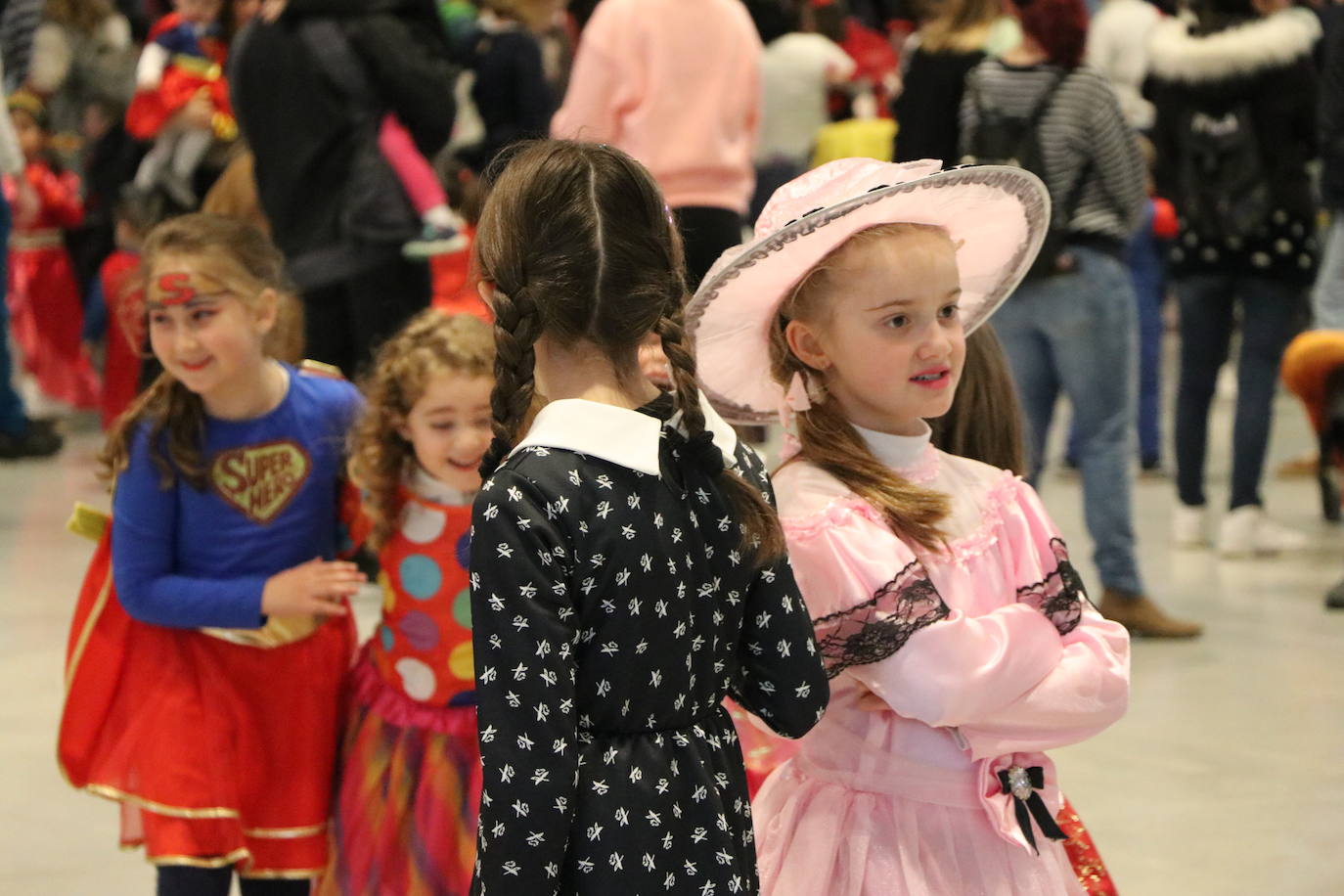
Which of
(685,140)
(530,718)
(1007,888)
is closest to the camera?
(530,718)

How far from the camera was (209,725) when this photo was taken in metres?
2.55

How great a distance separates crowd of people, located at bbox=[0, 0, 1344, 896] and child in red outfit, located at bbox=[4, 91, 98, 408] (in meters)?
3.22

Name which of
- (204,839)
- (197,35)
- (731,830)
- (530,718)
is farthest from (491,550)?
(197,35)

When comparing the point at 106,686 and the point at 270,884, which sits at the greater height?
the point at 106,686

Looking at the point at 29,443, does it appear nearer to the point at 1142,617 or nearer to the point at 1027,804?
the point at 1142,617

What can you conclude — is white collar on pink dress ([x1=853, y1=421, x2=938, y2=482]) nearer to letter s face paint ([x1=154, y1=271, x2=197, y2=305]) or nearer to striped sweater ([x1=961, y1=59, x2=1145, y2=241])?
letter s face paint ([x1=154, y1=271, x2=197, y2=305])

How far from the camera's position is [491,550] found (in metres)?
1.58

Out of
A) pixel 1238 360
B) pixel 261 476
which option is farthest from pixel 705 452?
pixel 1238 360

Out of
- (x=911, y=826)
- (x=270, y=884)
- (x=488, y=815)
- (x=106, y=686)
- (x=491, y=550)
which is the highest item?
(x=491, y=550)

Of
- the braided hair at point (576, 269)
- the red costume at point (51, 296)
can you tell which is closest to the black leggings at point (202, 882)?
the braided hair at point (576, 269)

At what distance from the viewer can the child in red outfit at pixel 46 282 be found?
7332 millimetres

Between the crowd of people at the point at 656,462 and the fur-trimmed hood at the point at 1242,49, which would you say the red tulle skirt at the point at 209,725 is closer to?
the crowd of people at the point at 656,462

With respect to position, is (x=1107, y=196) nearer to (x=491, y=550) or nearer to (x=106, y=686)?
(x=106, y=686)

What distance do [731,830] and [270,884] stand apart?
3.77 ft
